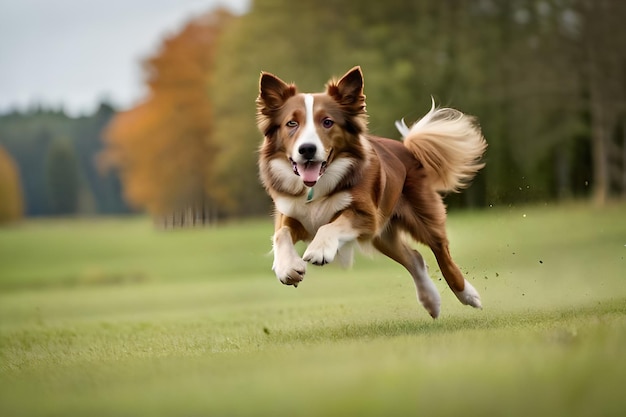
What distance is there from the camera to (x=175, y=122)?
25094 millimetres

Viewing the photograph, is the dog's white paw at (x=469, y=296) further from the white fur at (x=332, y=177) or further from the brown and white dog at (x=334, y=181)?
the white fur at (x=332, y=177)

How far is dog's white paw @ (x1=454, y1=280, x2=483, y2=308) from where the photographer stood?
7.05 meters

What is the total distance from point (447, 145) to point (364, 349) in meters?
2.20

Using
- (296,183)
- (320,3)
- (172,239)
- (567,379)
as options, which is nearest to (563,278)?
(296,183)

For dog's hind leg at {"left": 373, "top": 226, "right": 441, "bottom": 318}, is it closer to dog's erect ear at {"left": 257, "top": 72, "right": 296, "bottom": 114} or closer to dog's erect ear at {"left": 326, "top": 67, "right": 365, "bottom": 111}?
dog's erect ear at {"left": 326, "top": 67, "right": 365, "bottom": 111}

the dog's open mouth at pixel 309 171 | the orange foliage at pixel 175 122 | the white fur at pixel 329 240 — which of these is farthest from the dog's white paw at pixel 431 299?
the orange foliage at pixel 175 122

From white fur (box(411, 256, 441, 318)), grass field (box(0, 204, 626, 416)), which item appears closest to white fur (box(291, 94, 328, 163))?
grass field (box(0, 204, 626, 416))

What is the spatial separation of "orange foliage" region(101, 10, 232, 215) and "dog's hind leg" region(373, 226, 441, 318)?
1519 centimetres

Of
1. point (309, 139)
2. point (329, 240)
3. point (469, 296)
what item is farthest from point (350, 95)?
point (469, 296)

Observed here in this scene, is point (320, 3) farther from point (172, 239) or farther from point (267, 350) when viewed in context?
point (267, 350)

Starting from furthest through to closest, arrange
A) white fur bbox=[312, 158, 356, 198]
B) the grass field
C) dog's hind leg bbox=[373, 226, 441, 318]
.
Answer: dog's hind leg bbox=[373, 226, 441, 318] → white fur bbox=[312, 158, 356, 198] → the grass field

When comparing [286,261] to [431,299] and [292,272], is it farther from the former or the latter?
[431,299]

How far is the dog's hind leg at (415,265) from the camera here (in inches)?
279

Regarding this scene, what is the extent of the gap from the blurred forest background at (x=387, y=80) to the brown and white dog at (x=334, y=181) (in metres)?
10.7
